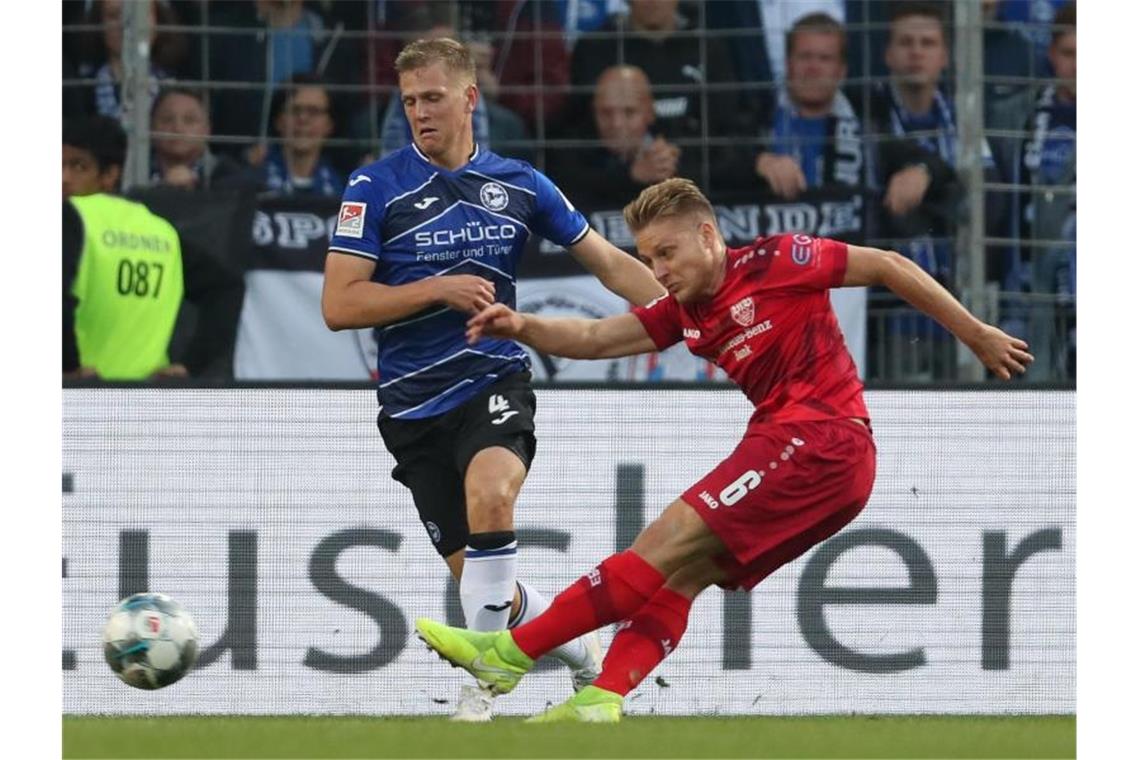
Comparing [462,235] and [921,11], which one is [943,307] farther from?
[921,11]

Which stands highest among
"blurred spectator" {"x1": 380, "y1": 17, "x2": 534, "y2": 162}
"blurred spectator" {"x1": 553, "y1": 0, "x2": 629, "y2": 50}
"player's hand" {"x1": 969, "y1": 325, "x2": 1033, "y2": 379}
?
"blurred spectator" {"x1": 553, "y1": 0, "x2": 629, "y2": 50}

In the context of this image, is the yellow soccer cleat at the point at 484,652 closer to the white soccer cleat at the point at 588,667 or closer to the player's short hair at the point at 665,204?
the white soccer cleat at the point at 588,667

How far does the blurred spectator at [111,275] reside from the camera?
1128cm

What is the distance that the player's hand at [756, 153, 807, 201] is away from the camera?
40.7 ft

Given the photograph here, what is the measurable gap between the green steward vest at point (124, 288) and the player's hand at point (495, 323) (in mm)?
3418

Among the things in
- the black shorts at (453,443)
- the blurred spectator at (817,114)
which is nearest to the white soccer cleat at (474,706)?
the black shorts at (453,443)

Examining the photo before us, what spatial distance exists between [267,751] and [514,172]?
2.64 metres

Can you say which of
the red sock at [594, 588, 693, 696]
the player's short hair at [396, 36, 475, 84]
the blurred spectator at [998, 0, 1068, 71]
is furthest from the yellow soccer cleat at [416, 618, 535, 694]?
the blurred spectator at [998, 0, 1068, 71]

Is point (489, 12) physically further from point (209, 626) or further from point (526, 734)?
point (526, 734)

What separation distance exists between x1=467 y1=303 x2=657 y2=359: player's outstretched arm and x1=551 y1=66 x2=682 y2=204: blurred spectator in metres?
3.67

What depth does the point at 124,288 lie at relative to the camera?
11.4 meters

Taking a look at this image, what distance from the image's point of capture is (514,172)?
9.38m

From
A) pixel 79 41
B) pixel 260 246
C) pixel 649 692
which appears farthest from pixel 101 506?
pixel 79 41

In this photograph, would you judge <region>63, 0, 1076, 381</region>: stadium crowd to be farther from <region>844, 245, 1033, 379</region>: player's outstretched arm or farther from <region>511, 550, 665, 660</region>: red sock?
<region>511, 550, 665, 660</region>: red sock
